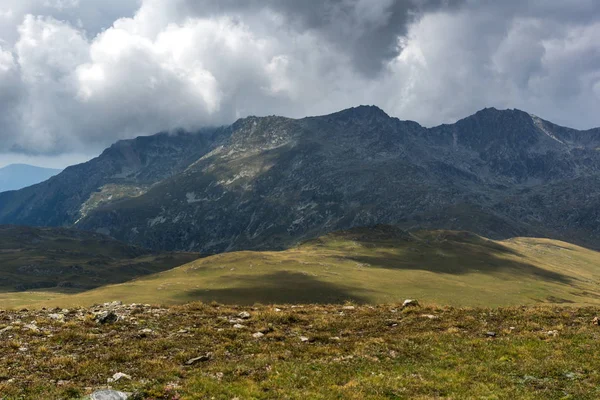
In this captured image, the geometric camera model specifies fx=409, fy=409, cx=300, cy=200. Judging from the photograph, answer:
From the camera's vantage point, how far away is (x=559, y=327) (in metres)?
29.7

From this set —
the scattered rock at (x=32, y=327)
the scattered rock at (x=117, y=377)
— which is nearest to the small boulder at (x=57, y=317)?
the scattered rock at (x=32, y=327)

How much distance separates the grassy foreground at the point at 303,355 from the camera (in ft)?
61.6

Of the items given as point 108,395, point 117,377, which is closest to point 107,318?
point 117,377

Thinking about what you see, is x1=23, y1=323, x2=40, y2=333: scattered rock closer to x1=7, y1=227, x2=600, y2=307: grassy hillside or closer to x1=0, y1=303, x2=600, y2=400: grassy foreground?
x1=0, y1=303, x2=600, y2=400: grassy foreground

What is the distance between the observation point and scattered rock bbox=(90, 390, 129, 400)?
1681 cm

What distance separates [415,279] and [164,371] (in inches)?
6195

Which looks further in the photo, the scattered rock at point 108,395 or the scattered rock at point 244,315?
Result: the scattered rock at point 244,315

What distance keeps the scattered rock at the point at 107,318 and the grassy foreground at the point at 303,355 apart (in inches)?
18.4

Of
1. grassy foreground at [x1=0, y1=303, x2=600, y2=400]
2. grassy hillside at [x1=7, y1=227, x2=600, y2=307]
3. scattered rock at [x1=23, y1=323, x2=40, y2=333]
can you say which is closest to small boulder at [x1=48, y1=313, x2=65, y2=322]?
grassy foreground at [x1=0, y1=303, x2=600, y2=400]

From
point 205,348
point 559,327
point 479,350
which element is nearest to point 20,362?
point 205,348

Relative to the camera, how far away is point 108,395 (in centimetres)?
1706

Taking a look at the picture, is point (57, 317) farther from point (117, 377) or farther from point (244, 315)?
point (117, 377)

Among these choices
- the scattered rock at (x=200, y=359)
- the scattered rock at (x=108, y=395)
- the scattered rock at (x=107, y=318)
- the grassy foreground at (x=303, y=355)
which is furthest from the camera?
the scattered rock at (x=107, y=318)

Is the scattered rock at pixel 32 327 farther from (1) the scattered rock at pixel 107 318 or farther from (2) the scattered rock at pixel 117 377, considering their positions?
(2) the scattered rock at pixel 117 377
